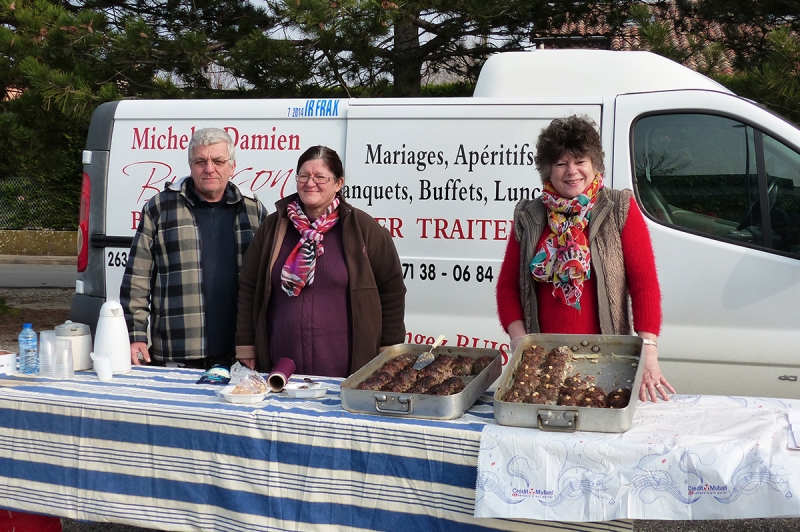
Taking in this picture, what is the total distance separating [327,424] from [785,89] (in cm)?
517

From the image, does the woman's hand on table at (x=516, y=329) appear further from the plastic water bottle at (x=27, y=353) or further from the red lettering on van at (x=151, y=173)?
the red lettering on van at (x=151, y=173)

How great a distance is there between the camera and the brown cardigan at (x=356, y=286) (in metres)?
3.32

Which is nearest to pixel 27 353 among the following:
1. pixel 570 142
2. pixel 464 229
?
pixel 570 142

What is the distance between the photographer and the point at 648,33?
273 inches

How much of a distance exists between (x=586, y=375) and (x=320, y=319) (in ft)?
3.66

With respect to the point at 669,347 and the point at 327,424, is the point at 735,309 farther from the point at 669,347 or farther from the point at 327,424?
the point at 327,424

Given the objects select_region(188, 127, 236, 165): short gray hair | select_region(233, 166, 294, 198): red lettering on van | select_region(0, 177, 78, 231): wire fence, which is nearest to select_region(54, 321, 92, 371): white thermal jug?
select_region(188, 127, 236, 165): short gray hair

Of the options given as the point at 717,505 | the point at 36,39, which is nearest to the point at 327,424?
the point at 717,505

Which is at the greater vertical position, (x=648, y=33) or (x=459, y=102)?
(x=648, y=33)

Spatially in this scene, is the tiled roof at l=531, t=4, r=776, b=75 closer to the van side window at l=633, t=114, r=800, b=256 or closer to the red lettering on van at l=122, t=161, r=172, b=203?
the van side window at l=633, t=114, r=800, b=256

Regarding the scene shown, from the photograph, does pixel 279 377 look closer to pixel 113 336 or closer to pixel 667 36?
pixel 113 336

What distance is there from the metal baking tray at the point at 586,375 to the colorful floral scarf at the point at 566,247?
0.71ft

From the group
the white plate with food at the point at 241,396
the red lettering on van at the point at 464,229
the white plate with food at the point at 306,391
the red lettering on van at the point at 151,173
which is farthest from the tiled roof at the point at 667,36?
the white plate with food at the point at 241,396

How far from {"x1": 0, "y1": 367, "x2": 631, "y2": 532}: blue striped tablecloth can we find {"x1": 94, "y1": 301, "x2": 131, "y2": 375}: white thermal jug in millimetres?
266
